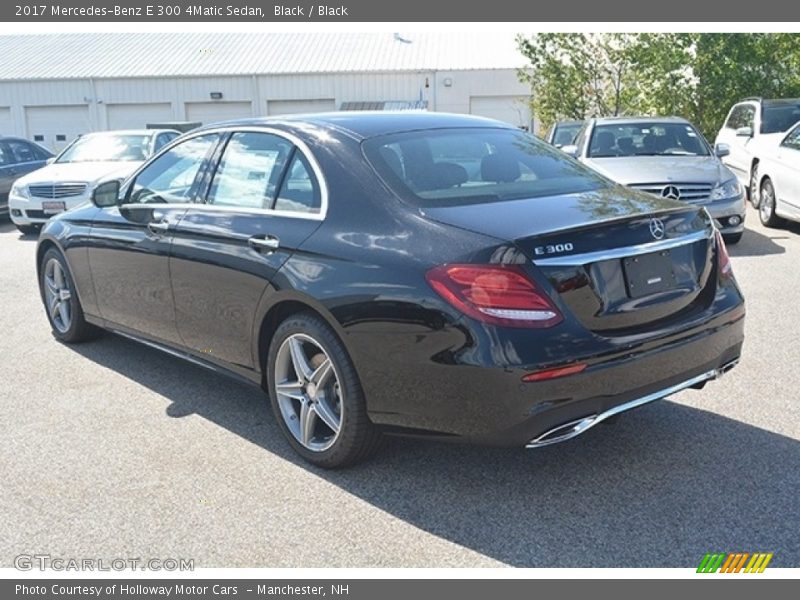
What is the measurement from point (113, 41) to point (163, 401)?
3838cm

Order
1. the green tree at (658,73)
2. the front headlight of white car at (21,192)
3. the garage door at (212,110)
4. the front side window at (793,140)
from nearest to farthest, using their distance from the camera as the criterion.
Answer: the front side window at (793,140) → the front headlight of white car at (21,192) → the green tree at (658,73) → the garage door at (212,110)

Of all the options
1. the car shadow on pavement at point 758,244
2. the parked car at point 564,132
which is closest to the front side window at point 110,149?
the parked car at point 564,132

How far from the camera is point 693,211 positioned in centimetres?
397

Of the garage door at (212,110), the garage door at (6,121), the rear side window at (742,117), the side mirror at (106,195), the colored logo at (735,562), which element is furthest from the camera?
the garage door at (6,121)

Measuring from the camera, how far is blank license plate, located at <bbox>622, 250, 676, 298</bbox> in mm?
3547

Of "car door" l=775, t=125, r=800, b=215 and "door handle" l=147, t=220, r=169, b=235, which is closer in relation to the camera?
"door handle" l=147, t=220, r=169, b=235

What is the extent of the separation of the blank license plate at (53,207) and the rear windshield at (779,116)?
10881 millimetres

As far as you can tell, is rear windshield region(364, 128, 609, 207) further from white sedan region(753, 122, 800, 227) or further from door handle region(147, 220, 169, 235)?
white sedan region(753, 122, 800, 227)

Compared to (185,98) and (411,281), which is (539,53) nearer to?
(185,98)

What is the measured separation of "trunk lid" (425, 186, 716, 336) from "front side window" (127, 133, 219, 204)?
184cm

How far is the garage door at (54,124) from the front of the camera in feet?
114

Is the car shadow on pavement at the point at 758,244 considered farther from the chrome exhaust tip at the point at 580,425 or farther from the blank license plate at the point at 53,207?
the blank license plate at the point at 53,207

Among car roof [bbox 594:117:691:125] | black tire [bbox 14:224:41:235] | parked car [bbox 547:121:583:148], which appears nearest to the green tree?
parked car [bbox 547:121:583:148]

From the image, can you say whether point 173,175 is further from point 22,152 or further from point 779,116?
point 22,152
